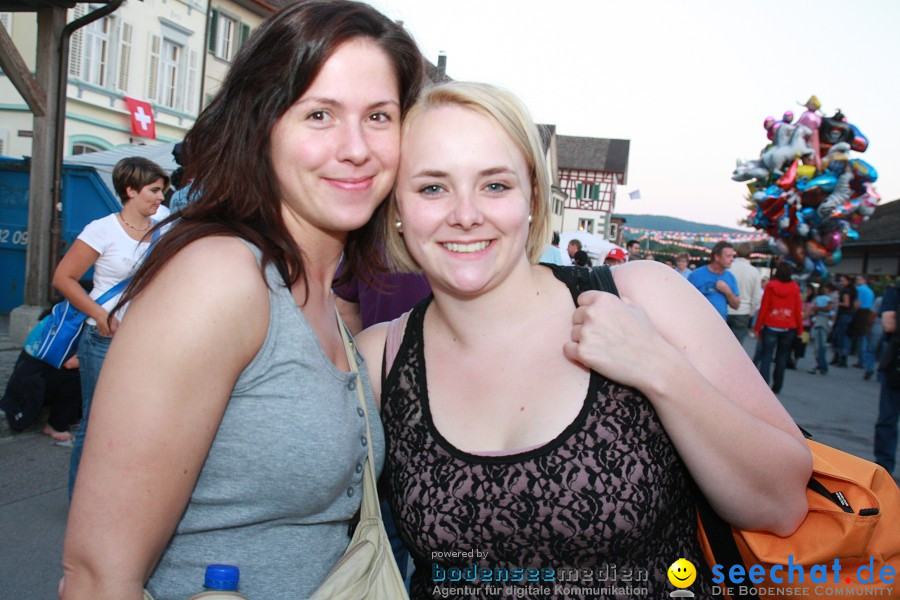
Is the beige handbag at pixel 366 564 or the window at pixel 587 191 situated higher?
the window at pixel 587 191

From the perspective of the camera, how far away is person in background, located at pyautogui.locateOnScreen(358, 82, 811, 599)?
5.62 ft

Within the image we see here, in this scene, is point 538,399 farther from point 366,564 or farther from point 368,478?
point 366,564

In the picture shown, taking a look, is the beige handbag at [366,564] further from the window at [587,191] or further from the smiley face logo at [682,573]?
the window at [587,191]

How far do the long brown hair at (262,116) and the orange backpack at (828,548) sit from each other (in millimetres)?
1332

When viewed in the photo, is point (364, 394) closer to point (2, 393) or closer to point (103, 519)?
point (103, 519)

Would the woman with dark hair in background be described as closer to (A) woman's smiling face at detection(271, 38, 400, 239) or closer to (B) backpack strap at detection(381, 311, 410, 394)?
(A) woman's smiling face at detection(271, 38, 400, 239)

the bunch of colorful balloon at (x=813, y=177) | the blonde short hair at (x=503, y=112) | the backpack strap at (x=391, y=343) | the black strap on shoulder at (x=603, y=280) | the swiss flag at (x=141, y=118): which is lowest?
the backpack strap at (x=391, y=343)

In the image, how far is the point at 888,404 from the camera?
6000mm

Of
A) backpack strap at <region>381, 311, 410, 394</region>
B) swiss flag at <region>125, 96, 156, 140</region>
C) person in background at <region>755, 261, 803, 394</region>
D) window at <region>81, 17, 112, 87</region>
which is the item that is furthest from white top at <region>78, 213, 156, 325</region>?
swiss flag at <region>125, 96, 156, 140</region>

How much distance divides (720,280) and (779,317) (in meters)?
1.46

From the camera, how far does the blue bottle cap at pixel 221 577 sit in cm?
143

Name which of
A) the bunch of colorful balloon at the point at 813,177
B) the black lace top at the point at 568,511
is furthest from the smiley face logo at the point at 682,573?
the bunch of colorful balloon at the point at 813,177

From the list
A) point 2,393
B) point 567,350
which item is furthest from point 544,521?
point 2,393

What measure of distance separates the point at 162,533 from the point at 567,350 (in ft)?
3.43
